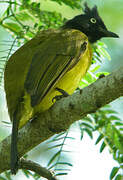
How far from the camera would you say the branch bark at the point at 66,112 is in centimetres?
300

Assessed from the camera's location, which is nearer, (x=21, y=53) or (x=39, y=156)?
(x=21, y=53)

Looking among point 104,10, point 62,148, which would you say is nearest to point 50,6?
point 104,10

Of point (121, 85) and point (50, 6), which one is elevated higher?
point (50, 6)

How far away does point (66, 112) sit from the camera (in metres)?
3.31

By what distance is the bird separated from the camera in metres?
3.82

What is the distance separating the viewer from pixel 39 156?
7.06m

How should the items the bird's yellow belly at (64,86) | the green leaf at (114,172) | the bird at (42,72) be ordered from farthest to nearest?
the bird's yellow belly at (64,86) → the bird at (42,72) → the green leaf at (114,172)

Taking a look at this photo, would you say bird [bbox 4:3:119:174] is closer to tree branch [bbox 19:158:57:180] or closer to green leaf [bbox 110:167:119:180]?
tree branch [bbox 19:158:57:180]

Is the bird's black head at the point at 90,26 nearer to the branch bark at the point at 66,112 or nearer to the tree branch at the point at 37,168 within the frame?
the branch bark at the point at 66,112

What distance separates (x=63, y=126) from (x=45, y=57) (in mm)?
1082

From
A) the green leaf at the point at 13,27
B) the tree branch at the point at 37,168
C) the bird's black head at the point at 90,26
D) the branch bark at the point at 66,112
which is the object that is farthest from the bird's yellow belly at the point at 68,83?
the bird's black head at the point at 90,26

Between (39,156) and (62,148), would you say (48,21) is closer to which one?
(62,148)

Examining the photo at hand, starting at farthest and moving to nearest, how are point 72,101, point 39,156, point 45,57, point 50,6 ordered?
point 50,6
point 39,156
point 45,57
point 72,101

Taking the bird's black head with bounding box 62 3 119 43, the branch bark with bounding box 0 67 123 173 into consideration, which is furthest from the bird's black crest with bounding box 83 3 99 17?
the branch bark with bounding box 0 67 123 173
